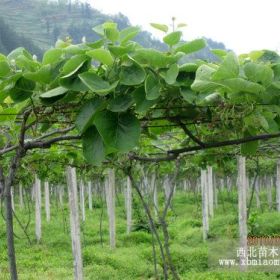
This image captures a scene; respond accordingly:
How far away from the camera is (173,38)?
1.44 meters

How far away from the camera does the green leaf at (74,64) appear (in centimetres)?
132

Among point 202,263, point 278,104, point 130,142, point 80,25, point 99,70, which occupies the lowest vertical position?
point 202,263

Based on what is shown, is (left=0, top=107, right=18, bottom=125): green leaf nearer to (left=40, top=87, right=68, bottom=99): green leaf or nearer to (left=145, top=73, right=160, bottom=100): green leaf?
(left=40, top=87, right=68, bottom=99): green leaf

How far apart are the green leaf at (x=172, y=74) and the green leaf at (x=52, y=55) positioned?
0.33 metres

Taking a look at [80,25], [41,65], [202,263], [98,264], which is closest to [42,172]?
[98,264]

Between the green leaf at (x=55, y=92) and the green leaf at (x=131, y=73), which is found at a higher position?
the green leaf at (x=131, y=73)

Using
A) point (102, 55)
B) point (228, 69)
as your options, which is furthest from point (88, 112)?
point (228, 69)

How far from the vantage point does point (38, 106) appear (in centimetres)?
177

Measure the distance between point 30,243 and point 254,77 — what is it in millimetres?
12171

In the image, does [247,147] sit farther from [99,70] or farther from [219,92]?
[99,70]

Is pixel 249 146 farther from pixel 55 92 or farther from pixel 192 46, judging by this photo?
pixel 55 92

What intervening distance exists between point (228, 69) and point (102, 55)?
1.14ft

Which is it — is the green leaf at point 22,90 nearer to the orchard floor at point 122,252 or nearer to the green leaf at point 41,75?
the green leaf at point 41,75

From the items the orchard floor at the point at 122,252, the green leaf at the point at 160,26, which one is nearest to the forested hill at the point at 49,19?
the orchard floor at the point at 122,252
